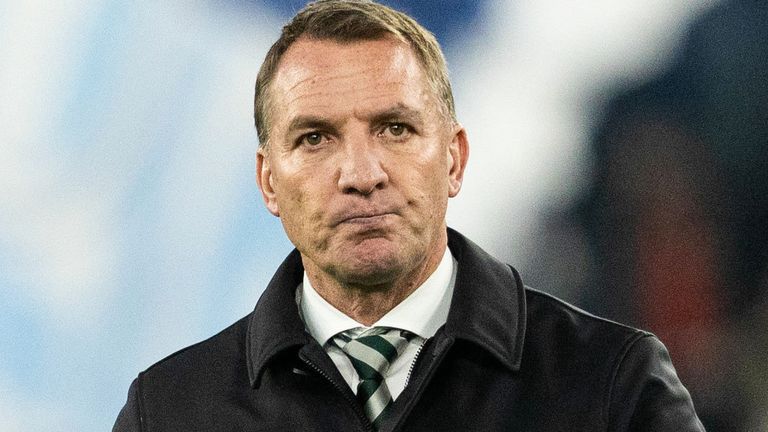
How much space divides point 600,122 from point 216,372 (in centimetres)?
108

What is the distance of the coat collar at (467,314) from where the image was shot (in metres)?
1.77

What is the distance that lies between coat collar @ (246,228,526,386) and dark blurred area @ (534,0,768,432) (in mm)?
662

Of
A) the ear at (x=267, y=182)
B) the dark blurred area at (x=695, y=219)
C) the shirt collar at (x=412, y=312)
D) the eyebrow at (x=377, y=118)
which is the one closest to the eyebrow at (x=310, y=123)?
the eyebrow at (x=377, y=118)

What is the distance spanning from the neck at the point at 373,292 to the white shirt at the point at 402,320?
1 centimetres

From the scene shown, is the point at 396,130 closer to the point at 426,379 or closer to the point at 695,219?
the point at 426,379

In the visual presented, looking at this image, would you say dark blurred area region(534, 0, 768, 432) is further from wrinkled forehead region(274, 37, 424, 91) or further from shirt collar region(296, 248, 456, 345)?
wrinkled forehead region(274, 37, 424, 91)

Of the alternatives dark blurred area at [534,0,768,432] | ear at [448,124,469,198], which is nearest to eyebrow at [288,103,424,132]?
ear at [448,124,469,198]

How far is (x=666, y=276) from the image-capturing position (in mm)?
2506

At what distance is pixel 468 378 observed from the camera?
176cm

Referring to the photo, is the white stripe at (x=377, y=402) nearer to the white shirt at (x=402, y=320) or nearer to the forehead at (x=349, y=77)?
the white shirt at (x=402, y=320)

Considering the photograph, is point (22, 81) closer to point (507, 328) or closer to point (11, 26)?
point (11, 26)

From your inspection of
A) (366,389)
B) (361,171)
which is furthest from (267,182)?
(366,389)

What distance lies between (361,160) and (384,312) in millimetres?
248

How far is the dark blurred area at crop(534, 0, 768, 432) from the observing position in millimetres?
2475
